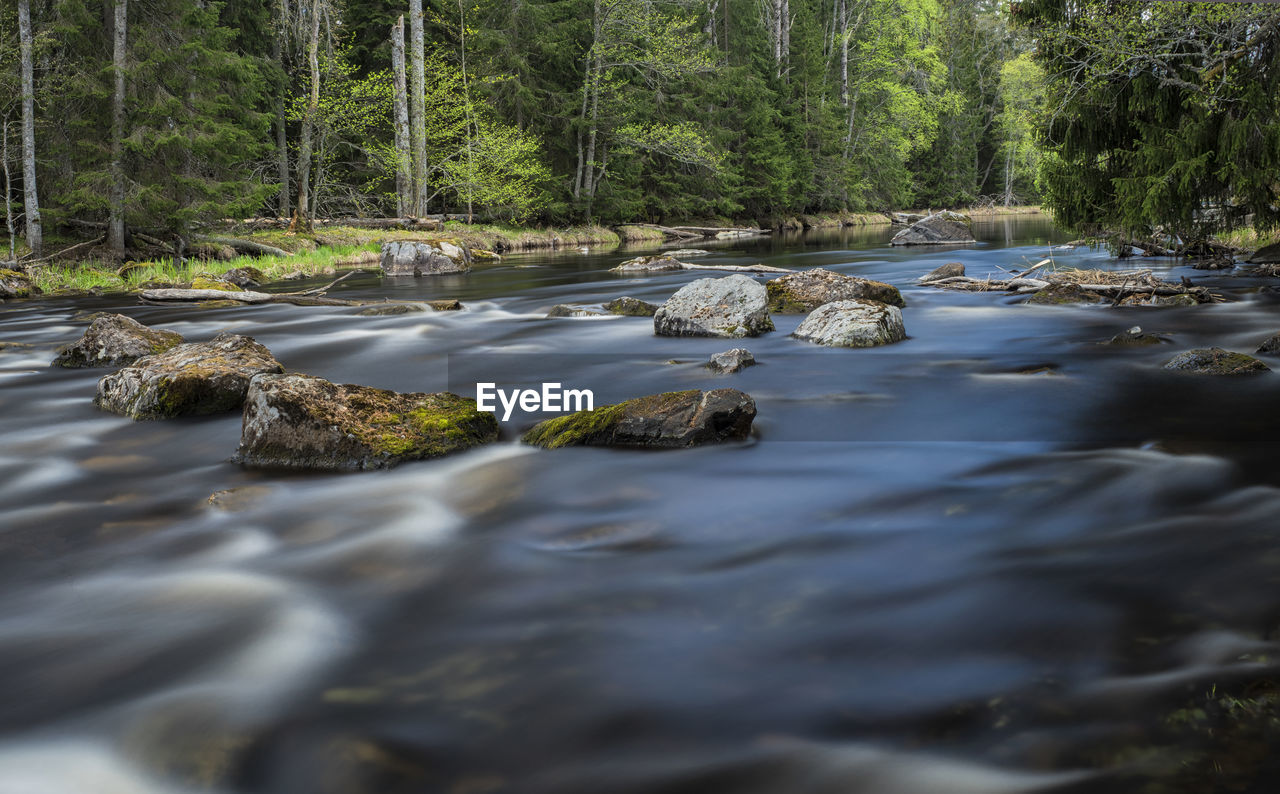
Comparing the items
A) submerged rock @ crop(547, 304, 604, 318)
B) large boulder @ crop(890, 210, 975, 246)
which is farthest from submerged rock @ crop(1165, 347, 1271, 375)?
large boulder @ crop(890, 210, 975, 246)

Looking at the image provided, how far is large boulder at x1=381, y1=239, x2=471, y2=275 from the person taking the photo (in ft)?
68.6

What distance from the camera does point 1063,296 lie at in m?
11.8

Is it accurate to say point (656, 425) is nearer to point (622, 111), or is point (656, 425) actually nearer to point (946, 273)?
point (946, 273)

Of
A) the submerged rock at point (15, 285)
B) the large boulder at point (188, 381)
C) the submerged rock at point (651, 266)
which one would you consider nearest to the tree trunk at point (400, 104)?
the submerged rock at point (651, 266)

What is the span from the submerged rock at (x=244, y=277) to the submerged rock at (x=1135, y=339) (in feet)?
48.3

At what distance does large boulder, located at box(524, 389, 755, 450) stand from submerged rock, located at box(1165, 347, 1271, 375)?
407cm

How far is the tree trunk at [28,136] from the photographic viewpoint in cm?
1634

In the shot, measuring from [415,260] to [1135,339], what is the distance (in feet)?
53.2

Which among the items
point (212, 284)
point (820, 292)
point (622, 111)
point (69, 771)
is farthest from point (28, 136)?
point (622, 111)

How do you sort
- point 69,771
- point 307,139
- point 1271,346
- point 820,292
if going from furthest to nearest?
1. point 307,139
2. point 820,292
3. point 1271,346
4. point 69,771

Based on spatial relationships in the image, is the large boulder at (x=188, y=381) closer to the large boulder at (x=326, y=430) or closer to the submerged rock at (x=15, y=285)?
the large boulder at (x=326, y=430)

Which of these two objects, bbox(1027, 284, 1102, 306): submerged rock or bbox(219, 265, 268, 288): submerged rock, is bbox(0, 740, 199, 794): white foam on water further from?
bbox(219, 265, 268, 288): submerged rock

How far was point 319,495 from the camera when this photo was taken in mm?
4883

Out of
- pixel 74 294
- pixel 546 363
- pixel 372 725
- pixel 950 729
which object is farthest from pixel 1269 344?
pixel 74 294
